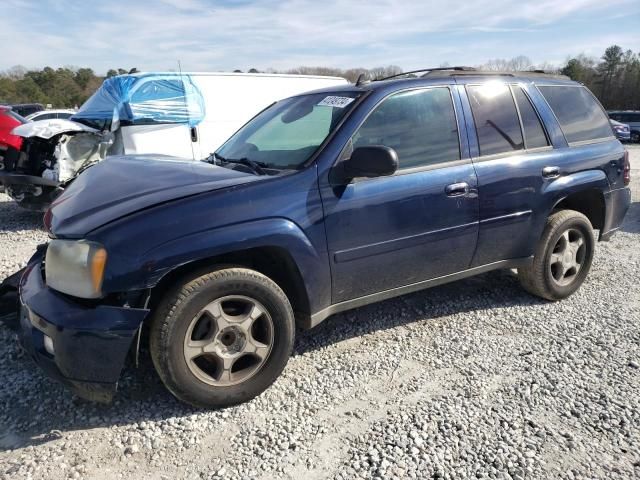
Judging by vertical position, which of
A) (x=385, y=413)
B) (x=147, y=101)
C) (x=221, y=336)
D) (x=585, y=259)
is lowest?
(x=385, y=413)

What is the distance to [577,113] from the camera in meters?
4.22

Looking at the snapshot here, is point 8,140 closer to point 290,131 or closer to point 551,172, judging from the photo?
point 290,131

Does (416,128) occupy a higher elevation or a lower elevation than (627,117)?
higher

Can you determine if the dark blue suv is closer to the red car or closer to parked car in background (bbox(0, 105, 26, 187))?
parked car in background (bbox(0, 105, 26, 187))

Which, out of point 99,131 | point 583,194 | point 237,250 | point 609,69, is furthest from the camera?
point 609,69

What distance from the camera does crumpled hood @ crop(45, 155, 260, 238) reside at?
2580 millimetres

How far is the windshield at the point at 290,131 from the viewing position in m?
3.15

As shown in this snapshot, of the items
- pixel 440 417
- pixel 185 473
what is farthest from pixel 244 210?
pixel 440 417

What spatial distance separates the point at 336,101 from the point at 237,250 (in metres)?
1.37

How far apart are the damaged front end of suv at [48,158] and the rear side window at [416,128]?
515 centimetres

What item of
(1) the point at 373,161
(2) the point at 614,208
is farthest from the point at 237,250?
(2) the point at 614,208

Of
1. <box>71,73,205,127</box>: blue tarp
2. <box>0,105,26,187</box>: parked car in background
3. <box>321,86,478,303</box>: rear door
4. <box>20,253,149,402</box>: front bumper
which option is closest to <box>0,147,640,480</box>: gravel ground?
<box>20,253,149,402</box>: front bumper

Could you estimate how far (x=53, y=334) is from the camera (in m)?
2.41

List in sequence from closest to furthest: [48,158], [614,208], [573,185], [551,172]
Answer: [551,172] < [573,185] < [614,208] < [48,158]
